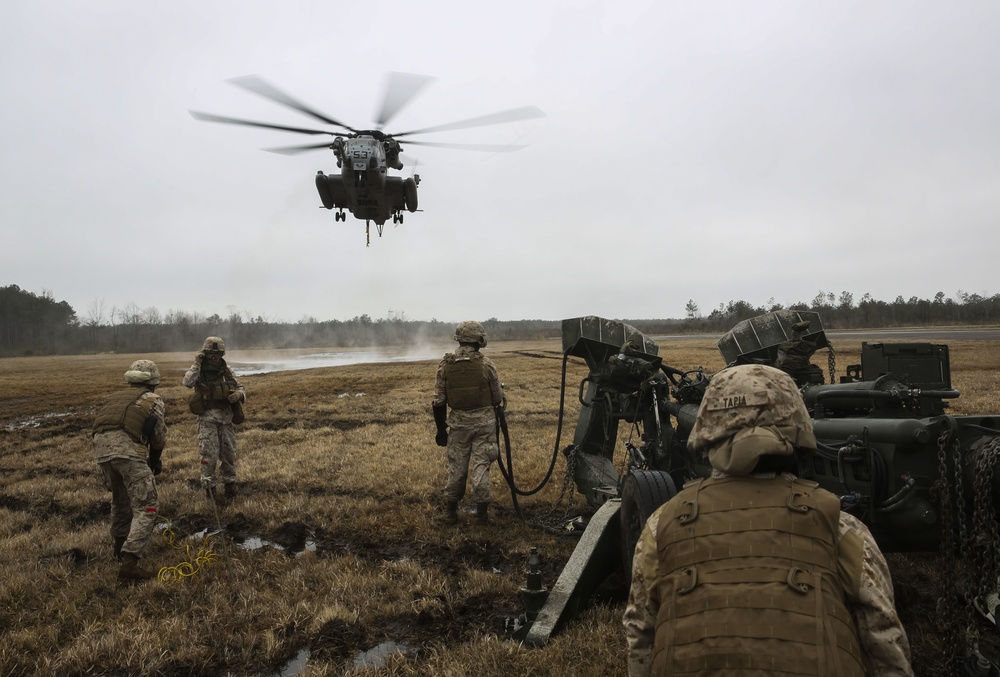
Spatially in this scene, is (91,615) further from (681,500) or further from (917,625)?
(917,625)

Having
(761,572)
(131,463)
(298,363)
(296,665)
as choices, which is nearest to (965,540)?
(761,572)

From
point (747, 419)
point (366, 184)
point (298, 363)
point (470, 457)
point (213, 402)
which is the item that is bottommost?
point (298, 363)

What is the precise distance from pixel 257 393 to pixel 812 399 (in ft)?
72.7

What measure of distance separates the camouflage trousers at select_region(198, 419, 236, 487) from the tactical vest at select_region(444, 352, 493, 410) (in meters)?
3.57

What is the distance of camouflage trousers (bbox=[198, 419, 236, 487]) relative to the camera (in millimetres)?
8688

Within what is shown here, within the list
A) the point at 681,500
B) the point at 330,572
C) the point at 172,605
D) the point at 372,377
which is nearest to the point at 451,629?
the point at 330,572

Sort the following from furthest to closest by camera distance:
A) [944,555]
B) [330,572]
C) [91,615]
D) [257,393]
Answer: [257,393] → [330,572] → [91,615] → [944,555]

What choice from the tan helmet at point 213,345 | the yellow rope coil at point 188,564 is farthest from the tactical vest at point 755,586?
the tan helmet at point 213,345

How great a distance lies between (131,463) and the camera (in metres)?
6.30

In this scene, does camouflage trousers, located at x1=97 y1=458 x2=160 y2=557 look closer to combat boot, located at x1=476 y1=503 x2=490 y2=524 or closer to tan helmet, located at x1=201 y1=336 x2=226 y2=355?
tan helmet, located at x1=201 y1=336 x2=226 y2=355

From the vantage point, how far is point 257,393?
2362 centimetres

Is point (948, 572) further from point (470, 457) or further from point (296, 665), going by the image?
point (470, 457)

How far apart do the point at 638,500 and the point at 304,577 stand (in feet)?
11.0

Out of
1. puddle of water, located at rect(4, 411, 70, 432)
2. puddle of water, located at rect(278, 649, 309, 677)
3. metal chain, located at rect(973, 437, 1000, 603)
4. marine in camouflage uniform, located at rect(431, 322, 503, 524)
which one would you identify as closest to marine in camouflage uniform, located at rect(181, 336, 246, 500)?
marine in camouflage uniform, located at rect(431, 322, 503, 524)
